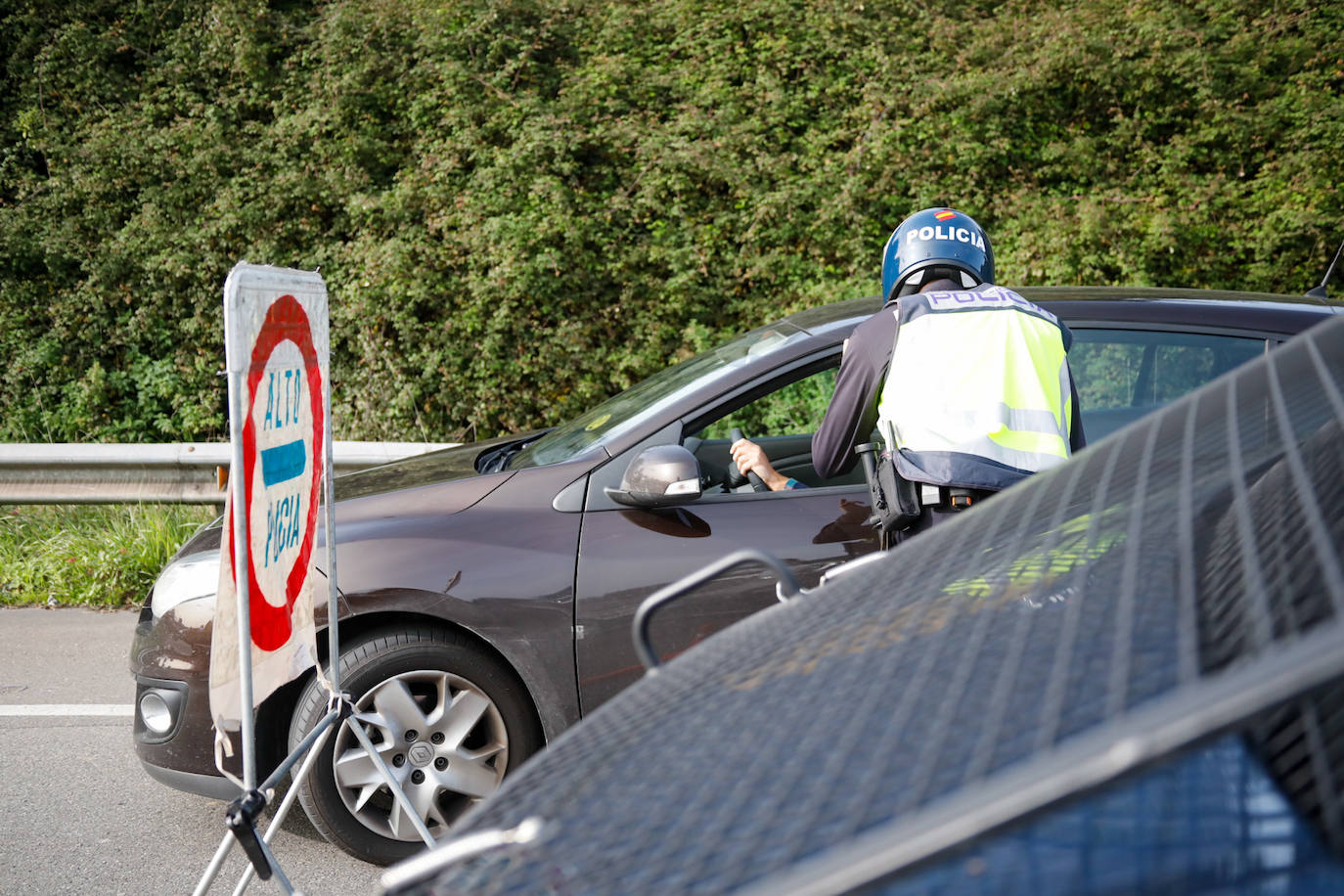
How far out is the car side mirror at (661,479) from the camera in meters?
2.79

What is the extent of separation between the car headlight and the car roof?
2036 millimetres

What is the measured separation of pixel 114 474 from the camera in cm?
564

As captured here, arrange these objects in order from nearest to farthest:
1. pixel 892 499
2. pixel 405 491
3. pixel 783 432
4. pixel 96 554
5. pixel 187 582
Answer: pixel 892 499
pixel 187 582
pixel 405 491
pixel 783 432
pixel 96 554

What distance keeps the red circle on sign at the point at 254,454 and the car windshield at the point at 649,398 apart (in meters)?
0.98

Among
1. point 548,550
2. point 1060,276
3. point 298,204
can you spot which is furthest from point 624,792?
point 298,204

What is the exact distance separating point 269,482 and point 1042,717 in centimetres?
177

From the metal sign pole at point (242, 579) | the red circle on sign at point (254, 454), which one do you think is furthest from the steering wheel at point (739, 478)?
the metal sign pole at point (242, 579)

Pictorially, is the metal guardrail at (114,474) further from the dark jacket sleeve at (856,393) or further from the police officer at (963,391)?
the police officer at (963,391)

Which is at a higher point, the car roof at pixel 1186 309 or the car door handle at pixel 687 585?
the car roof at pixel 1186 309

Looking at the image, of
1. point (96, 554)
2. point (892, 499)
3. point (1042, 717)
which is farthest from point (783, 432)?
point (1042, 717)

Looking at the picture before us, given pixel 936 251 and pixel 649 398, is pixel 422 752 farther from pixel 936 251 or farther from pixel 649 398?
pixel 936 251

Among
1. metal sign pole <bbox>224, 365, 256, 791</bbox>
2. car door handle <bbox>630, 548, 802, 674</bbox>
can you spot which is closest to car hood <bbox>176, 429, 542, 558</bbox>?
metal sign pole <bbox>224, 365, 256, 791</bbox>

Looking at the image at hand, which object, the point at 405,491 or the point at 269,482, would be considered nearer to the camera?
the point at 269,482

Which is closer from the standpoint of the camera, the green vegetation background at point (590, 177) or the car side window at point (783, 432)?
the car side window at point (783, 432)
